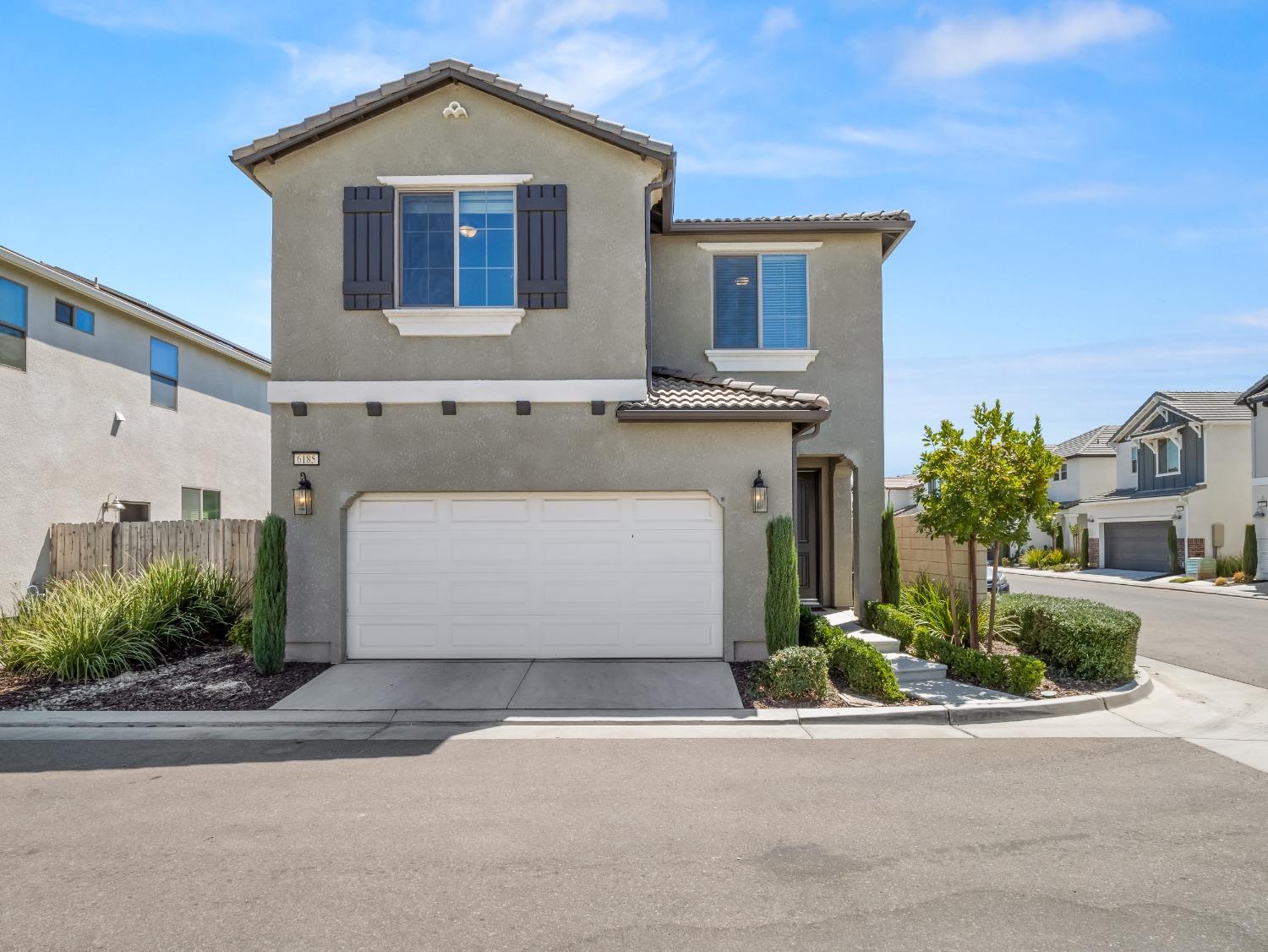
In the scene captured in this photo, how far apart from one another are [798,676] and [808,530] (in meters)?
5.48

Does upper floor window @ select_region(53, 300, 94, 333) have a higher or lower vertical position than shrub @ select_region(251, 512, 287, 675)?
higher

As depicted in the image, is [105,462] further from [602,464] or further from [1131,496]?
[1131,496]

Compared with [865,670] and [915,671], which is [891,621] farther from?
[865,670]

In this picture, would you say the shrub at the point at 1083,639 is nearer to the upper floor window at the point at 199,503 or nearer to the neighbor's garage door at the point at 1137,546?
the upper floor window at the point at 199,503

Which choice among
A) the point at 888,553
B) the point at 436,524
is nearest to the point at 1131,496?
the point at 888,553

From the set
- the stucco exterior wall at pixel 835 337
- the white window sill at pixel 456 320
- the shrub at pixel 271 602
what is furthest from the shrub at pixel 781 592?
the shrub at pixel 271 602

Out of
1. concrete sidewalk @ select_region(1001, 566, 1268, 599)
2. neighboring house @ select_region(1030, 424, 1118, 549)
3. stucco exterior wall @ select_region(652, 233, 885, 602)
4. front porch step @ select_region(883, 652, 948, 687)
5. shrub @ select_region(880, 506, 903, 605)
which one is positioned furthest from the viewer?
neighboring house @ select_region(1030, 424, 1118, 549)

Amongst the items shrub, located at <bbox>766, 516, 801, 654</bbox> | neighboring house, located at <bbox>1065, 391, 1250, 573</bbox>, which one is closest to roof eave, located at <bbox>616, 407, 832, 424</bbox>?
shrub, located at <bbox>766, 516, 801, 654</bbox>

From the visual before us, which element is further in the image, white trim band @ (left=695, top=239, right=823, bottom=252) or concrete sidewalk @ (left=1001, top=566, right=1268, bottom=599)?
concrete sidewalk @ (left=1001, top=566, right=1268, bottom=599)

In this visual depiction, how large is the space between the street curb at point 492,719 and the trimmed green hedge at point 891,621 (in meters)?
2.19

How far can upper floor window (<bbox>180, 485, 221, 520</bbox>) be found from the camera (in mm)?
18000

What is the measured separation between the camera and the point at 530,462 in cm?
1027

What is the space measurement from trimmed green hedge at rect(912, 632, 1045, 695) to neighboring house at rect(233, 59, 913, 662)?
2167 mm

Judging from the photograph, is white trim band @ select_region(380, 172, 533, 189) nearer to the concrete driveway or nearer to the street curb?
the concrete driveway
